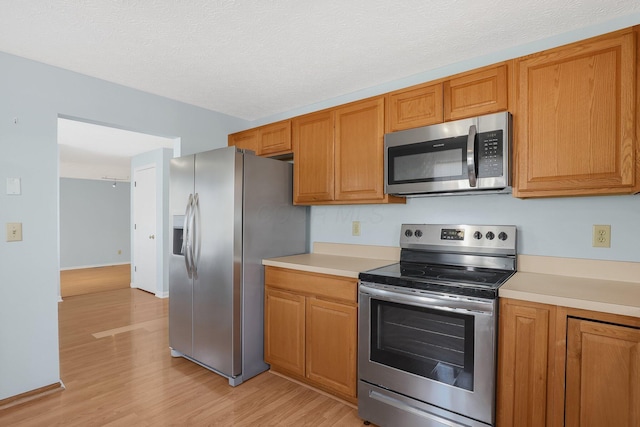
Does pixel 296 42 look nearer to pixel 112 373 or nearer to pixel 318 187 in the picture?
pixel 318 187

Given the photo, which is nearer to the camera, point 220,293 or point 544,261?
point 544,261

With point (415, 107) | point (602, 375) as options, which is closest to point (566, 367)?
point (602, 375)

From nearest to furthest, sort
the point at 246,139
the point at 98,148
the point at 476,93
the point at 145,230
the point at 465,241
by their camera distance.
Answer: the point at 476,93
the point at 465,241
the point at 246,139
the point at 98,148
the point at 145,230

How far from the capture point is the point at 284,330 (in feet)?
8.31

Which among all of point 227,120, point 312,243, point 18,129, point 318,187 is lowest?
point 312,243

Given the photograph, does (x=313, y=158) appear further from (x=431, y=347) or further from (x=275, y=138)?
(x=431, y=347)

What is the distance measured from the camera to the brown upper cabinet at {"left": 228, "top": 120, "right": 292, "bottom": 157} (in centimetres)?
297

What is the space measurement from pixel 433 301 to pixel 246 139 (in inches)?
94.8

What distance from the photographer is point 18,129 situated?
2277 millimetres

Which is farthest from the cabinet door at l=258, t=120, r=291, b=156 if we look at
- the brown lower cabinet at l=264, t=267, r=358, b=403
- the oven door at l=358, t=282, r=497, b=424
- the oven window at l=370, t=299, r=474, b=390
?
the oven window at l=370, t=299, r=474, b=390

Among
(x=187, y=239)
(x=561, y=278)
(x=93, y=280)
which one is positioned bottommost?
(x=93, y=280)

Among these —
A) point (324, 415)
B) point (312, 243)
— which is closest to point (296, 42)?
point (312, 243)

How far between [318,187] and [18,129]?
216 cm

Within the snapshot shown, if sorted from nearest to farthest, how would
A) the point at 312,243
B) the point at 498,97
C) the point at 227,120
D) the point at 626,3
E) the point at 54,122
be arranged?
the point at 626,3 → the point at 498,97 → the point at 54,122 → the point at 312,243 → the point at 227,120
